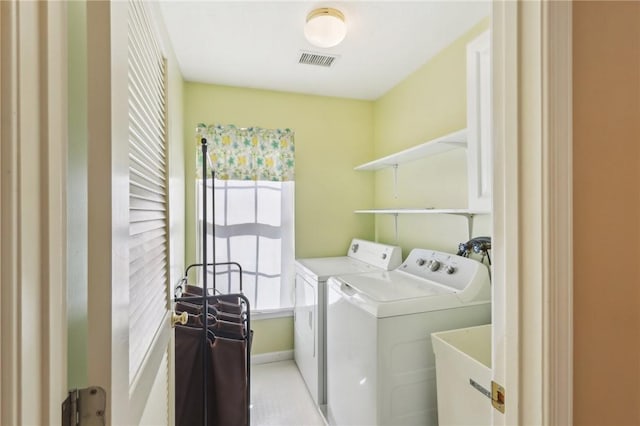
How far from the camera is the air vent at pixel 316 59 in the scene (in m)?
2.19

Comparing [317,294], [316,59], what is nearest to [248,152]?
[316,59]

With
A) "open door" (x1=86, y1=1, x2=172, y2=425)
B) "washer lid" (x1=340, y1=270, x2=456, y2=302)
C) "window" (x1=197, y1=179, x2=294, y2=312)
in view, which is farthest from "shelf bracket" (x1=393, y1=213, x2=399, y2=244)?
"open door" (x1=86, y1=1, x2=172, y2=425)

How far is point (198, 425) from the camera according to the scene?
4.65 feet

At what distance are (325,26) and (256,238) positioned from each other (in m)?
1.76

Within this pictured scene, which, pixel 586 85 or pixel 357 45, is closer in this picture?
pixel 586 85

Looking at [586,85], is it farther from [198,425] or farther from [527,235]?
[198,425]

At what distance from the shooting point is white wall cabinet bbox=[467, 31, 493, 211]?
1.33 metres

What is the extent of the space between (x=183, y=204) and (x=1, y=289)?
228cm

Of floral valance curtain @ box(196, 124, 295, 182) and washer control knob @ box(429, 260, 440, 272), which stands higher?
floral valance curtain @ box(196, 124, 295, 182)

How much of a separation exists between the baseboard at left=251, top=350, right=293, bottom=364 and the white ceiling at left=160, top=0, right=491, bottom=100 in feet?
7.91

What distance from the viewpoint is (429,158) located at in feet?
7.46

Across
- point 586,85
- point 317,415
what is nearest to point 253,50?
point 586,85

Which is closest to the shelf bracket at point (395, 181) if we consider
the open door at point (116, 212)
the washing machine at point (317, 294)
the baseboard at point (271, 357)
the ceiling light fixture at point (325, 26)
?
the washing machine at point (317, 294)

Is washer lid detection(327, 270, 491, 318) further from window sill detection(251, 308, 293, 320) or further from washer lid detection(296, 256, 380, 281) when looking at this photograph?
window sill detection(251, 308, 293, 320)
